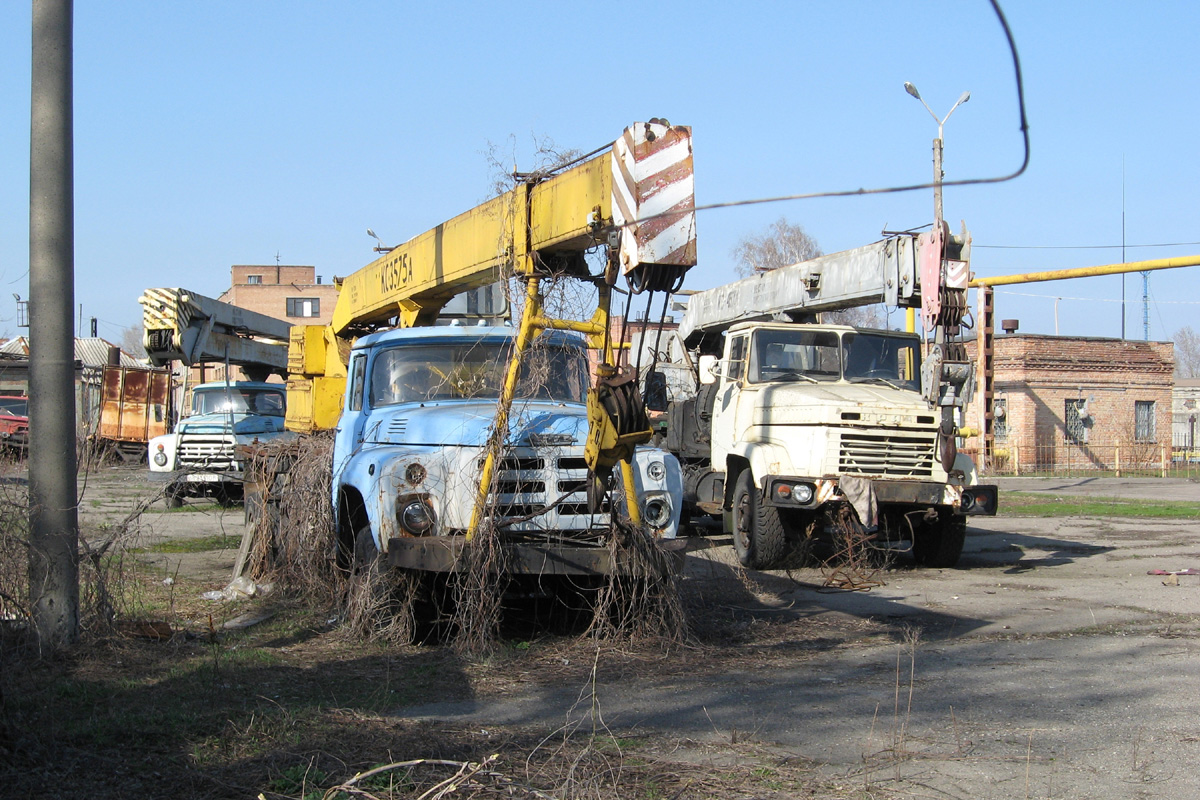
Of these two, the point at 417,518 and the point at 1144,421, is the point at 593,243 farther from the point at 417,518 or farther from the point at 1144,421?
the point at 1144,421

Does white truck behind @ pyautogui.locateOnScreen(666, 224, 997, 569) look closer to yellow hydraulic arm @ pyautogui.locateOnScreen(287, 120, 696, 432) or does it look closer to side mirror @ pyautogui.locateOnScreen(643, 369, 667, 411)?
side mirror @ pyautogui.locateOnScreen(643, 369, 667, 411)

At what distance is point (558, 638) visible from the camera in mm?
6988

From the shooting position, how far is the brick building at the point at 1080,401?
112ft

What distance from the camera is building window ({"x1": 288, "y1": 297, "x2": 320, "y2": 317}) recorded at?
75.2 metres

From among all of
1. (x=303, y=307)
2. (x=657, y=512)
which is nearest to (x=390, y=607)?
(x=657, y=512)

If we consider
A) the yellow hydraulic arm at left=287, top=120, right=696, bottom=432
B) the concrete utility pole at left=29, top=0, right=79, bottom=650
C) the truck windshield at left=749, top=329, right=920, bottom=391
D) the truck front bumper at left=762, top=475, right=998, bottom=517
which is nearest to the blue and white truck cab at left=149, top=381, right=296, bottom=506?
the yellow hydraulic arm at left=287, top=120, right=696, bottom=432

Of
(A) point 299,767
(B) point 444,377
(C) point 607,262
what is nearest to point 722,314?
(B) point 444,377

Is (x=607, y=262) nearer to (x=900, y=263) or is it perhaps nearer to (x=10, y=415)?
(x=900, y=263)

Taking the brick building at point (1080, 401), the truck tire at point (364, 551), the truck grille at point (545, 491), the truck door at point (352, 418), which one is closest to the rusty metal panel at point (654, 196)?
the truck grille at point (545, 491)

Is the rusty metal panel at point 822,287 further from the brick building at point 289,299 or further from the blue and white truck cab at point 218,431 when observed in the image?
the brick building at point 289,299

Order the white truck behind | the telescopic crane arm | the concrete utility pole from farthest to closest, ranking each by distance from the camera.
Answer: the telescopic crane arm → the white truck behind → the concrete utility pole

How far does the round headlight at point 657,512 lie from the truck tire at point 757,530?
358 cm

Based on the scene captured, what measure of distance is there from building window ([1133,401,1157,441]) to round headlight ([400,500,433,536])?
34.8 meters

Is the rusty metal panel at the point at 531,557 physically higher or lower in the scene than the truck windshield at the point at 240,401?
lower
